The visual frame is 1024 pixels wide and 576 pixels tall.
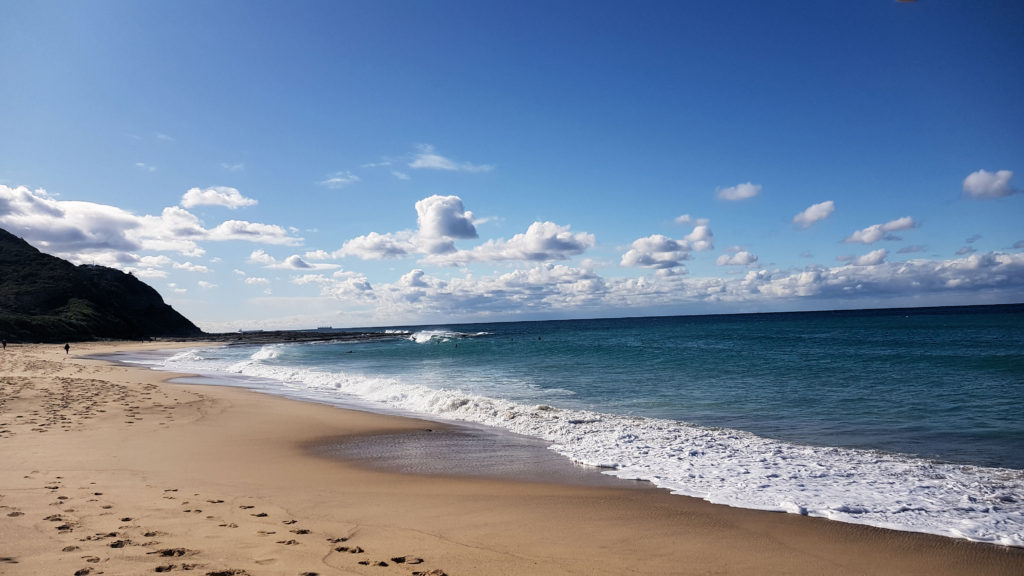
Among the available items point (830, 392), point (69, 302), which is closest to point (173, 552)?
point (830, 392)

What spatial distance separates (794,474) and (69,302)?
9988cm

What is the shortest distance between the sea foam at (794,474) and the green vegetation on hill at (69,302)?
6799 centimetres

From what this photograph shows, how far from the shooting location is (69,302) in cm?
7800

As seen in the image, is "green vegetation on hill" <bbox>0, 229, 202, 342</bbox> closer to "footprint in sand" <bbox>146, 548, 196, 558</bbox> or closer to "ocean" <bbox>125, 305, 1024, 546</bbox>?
"ocean" <bbox>125, 305, 1024, 546</bbox>

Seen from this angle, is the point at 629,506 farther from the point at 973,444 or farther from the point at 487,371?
the point at 487,371

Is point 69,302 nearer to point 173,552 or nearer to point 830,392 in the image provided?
point 173,552

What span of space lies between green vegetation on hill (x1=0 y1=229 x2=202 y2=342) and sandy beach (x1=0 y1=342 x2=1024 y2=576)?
64377 mm

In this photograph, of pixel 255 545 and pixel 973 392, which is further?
pixel 973 392

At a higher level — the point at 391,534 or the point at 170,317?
the point at 170,317

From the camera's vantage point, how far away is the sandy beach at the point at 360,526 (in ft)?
16.5

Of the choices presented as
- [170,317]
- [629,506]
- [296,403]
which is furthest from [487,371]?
[170,317]

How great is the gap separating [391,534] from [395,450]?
5.14 meters

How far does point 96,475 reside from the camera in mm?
7848

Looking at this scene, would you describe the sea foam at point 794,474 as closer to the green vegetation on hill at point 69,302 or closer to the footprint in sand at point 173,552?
the footprint in sand at point 173,552
